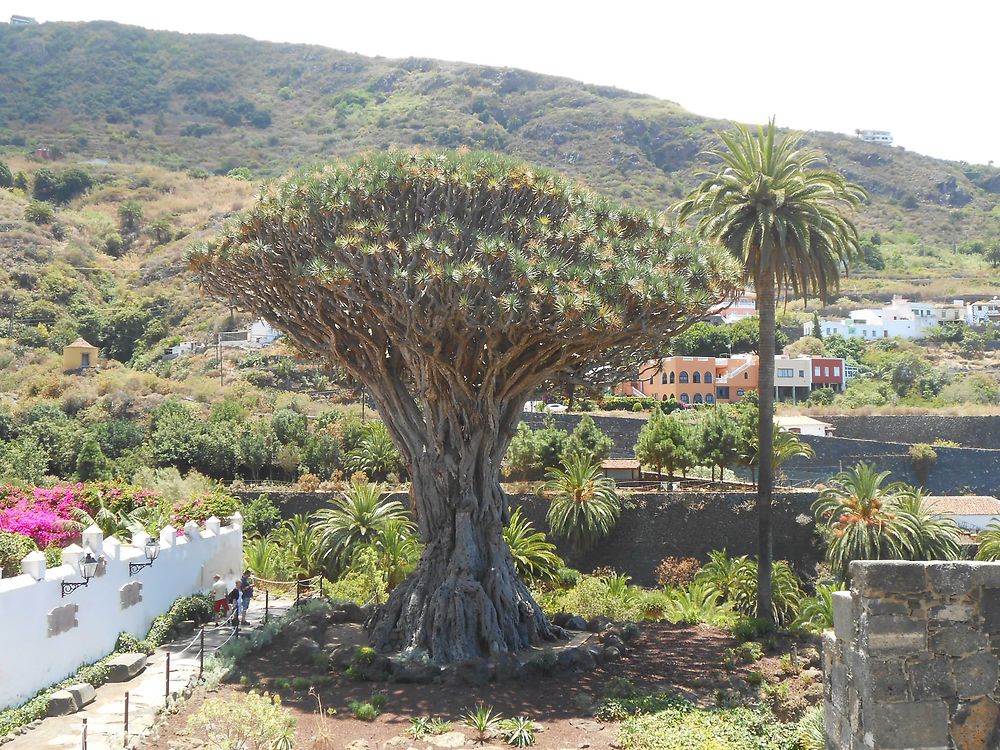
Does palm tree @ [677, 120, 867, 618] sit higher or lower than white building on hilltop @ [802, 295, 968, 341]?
higher

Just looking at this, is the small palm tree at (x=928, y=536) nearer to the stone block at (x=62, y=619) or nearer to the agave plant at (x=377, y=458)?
the agave plant at (x=377, y=458)

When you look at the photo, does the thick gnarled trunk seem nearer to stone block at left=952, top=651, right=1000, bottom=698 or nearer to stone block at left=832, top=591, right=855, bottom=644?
stone block at left=832, top=591, right=855, bottom=644

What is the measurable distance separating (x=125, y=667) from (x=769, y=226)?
14433mm

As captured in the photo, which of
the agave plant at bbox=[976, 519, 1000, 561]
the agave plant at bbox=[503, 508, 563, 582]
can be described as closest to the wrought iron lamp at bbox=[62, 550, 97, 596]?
the agave plant at bbox=[503, 508, 563, 582]

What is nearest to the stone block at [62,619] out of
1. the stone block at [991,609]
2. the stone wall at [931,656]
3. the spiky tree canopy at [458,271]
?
the spiky tree canopy at [458,271]

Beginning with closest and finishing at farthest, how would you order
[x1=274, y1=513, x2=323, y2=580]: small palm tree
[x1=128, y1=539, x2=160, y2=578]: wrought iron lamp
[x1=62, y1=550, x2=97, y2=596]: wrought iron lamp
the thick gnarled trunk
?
[x1=62, y1=550, x2=97, y2=596]: wrought iron lamp
the thick gnarled trunk
[x1=128, y1=539, x2=160, y2=578]: wrought iron lamp
[x1=274, y1=513, x2=323, y2=580]: small palm tree

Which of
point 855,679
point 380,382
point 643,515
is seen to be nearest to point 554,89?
point 643,515

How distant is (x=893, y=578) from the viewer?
5.48 meters

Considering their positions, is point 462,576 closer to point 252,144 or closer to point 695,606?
point 695,606

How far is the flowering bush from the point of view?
17594 millimetres

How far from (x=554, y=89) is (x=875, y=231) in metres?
53.8

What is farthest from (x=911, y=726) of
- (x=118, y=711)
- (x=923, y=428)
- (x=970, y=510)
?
(x=923, y=428)

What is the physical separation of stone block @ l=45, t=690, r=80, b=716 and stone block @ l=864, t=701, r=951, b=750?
1094 centimetres

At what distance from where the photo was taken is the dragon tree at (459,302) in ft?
52.7
